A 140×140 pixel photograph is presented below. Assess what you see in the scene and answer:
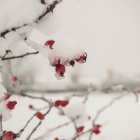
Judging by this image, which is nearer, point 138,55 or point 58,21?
point 58,21

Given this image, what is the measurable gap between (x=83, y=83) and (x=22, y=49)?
12.4m

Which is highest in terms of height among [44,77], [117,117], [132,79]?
[132,79]

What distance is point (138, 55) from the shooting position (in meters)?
Result: 25.7

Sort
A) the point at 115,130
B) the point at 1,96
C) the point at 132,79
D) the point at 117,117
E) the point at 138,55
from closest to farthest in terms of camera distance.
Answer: the point at 1,96, the point at 115,130, the point at 117,117, the point at 132,79, the point at 138,55

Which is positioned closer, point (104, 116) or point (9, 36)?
point (9, 36)

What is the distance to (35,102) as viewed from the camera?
6.73 metres

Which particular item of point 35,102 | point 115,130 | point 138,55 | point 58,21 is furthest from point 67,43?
point 138,55

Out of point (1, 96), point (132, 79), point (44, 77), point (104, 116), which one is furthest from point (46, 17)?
point (132, 79)

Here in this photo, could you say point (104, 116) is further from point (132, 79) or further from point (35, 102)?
point (132, 79)

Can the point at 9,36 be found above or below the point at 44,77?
below

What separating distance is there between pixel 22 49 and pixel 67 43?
105cm

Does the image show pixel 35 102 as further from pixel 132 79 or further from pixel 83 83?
pixel 132 79

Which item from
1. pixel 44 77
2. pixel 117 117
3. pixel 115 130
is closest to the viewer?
pixel 115 130

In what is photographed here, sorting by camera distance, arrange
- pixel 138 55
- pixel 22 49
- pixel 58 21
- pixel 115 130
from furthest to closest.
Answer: pixel 138 55 → pixel 115 130 → pixel 22 49 → pixel 58 21
